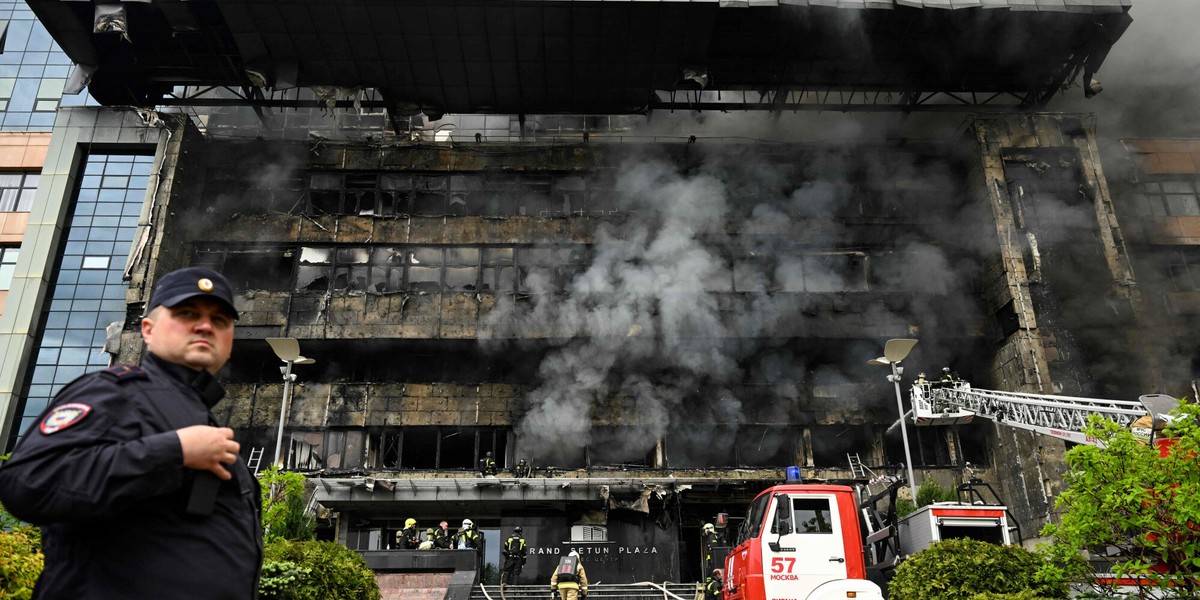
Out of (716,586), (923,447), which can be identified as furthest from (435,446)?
(923,447)

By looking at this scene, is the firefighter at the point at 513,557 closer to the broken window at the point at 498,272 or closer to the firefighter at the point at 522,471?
Result: the firefighter at the point at 522,471

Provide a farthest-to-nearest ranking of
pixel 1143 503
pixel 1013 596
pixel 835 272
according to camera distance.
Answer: pixel 835 272, pixel 1013 596, pixel 1143 503

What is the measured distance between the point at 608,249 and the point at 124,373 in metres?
28.3

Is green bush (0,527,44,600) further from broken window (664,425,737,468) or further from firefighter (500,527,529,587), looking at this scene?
broken window (664,425,737,468)

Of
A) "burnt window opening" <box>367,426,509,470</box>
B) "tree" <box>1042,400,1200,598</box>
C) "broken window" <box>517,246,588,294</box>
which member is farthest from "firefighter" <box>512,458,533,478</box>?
"tree" <box>1042,400,1200,598</box>

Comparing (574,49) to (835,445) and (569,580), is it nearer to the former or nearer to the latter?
(835,445)

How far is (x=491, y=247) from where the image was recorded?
30953 millimetres

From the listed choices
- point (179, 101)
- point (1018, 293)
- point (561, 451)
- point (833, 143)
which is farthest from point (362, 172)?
point (1018, 293)

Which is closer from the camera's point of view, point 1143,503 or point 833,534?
point 1143,503

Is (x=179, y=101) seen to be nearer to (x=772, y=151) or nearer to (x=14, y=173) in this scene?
(x=14, y=173)

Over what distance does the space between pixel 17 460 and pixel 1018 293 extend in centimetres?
3094

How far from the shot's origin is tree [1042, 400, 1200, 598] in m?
7.96

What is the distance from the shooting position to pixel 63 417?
2227mm

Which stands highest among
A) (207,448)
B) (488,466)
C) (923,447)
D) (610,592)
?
(923,447)
